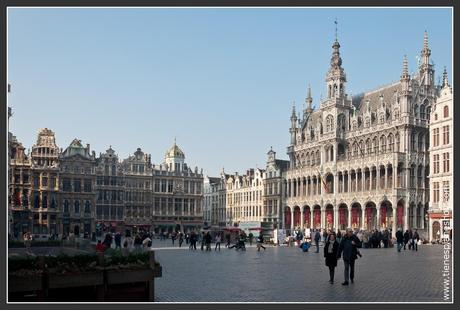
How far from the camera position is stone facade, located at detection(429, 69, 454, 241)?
59312mm

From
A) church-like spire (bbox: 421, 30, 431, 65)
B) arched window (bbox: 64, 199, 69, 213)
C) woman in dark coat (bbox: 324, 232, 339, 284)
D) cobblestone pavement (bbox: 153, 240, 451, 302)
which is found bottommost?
cobblestone pavement (bbox: 153, 240, 451, 302)

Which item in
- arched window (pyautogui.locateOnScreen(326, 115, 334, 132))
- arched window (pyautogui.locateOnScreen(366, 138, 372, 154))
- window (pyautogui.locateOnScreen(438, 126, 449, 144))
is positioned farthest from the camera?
arched window (pyautogui.locateOnScreen(326, 115, 334, 132))

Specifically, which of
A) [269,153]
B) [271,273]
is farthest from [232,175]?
[271,273]

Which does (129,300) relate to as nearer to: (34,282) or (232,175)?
(34,282)

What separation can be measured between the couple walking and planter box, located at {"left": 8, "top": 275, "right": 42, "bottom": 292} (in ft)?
30.5

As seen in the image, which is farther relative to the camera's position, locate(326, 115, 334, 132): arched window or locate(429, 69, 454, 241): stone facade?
locate(326, 115, 334, 132): arched window

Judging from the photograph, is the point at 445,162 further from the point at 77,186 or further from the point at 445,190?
the point at 77,186

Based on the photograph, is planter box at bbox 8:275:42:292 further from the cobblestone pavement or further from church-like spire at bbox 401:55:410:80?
church-like spire at bbox 401:55:410:80

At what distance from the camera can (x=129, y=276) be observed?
55.3ft

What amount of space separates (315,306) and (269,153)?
90718mm

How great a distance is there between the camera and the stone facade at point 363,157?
72.6 meters

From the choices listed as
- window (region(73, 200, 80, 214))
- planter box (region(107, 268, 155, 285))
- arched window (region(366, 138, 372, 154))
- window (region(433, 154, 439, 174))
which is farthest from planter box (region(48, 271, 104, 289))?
window (region(73, 200, 80, 214))

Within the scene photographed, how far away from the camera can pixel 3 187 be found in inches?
614

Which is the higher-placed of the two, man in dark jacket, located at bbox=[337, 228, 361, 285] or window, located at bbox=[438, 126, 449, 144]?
window, located at bbox=[438, 126, 449, 144]
